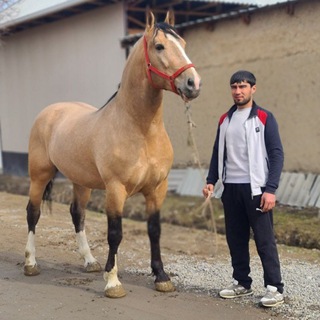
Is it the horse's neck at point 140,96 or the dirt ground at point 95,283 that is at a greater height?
the horse's neck at point 140,96

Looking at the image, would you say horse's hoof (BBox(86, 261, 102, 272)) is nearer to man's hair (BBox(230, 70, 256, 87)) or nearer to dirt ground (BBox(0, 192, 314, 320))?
dirt ground (BBox(0, 192, 314, 320))

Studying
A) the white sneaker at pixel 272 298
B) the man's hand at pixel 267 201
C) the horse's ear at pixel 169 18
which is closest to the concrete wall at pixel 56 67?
the horse's ear at pixel 169 18

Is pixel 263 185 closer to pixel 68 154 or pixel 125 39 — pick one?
pixel 68 154

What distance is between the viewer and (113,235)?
395 centimetres

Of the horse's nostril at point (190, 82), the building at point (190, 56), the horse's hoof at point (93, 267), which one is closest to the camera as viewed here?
the horse's nostril at point (190, 82)

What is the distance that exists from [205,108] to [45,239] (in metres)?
4.66

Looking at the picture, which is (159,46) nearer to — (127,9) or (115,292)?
(115,292)

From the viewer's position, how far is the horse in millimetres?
3555

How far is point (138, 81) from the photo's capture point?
12.6 feet

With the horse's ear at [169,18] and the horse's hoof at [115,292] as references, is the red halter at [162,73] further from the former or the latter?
the horse's hoof at [115,292]

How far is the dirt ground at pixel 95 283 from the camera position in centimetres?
358

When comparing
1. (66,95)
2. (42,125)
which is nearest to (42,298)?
(42,125)

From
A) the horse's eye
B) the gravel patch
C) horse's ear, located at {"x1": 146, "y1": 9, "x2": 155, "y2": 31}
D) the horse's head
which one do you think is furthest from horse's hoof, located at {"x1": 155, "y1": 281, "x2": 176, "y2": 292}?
horse's ear, located at {"x1": 146, "y1": 9, "x2": 155, "y2": 31}

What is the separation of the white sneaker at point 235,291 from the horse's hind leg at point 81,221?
1467 mm
